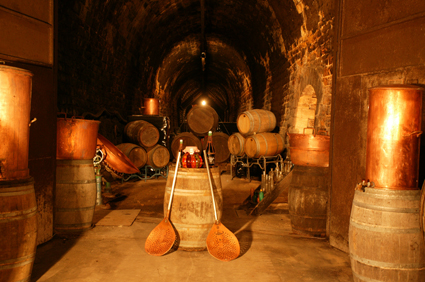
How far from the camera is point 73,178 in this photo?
3.67 meters

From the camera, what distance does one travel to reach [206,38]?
12.5 metres

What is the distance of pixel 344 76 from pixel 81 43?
17.1 feet

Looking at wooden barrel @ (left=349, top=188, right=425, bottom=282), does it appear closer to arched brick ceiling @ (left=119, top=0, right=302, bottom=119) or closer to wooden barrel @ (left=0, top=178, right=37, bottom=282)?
wooden barrel @ (left=0, top=178, right=37, bottom=282)

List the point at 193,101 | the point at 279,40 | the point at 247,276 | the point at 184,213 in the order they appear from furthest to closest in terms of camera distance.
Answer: the point at 193,101, the point at 279,40, the point at 184,213, the point at 247,276

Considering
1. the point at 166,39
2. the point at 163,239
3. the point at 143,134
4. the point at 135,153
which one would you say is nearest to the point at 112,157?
the point at 163,239

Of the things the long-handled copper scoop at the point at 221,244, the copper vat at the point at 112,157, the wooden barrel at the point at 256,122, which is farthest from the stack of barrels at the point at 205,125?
the long-handled copper scoop at the point at 221,244

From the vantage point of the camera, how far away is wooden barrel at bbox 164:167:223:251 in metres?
3.11

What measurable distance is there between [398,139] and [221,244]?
5.90ft

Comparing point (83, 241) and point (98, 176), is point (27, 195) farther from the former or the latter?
point (98, 176)

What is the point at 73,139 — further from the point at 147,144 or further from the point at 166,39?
the point at 166,39

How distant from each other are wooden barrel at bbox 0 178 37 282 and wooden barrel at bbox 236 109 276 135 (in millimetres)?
6029

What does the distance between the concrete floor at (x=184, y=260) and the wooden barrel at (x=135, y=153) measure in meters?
3.29

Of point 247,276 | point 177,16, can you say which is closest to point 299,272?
point 247,276

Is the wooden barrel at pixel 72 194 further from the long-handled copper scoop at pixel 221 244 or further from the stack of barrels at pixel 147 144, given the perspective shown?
the stack of barrels at pixel 147 144
